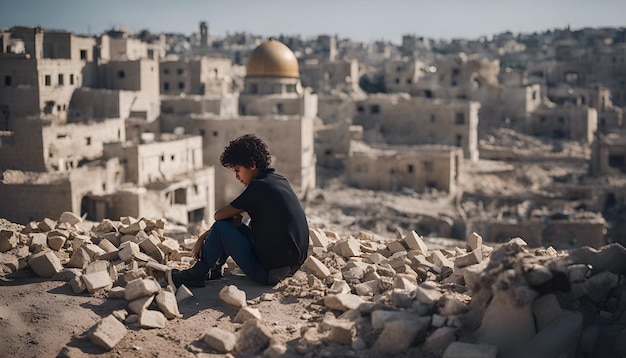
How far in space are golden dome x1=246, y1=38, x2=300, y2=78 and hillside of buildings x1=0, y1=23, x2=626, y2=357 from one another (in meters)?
0.07

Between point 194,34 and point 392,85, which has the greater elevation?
point 194,34

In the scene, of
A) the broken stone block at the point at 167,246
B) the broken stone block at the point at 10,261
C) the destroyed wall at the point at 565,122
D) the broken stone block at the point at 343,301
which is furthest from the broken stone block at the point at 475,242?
the destroyed wall at the point at 565,122

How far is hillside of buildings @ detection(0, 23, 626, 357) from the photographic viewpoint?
554cm

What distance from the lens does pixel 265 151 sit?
680cm

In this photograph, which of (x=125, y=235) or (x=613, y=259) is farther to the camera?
(x=125, y=235)

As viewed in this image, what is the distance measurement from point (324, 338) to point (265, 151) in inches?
76.0

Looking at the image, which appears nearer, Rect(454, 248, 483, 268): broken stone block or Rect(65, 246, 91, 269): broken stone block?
Rect(454, 248, 483, 268): broken stone block

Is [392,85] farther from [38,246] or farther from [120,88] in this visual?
[38,246]

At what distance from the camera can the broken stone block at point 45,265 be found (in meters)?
6.89

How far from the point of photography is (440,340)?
5.23m

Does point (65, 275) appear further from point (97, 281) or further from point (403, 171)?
point (403, 171)

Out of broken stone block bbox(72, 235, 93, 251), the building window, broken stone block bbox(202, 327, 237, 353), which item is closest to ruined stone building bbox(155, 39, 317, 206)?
the building window

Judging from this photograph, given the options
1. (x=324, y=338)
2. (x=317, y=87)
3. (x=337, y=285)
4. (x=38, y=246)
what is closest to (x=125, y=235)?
(x=38, y=246)

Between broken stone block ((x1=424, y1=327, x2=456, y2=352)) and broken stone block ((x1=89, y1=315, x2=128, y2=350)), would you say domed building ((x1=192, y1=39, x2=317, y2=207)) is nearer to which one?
broken stone block ((x1=89, y1=315, x2=128, y2=350))
